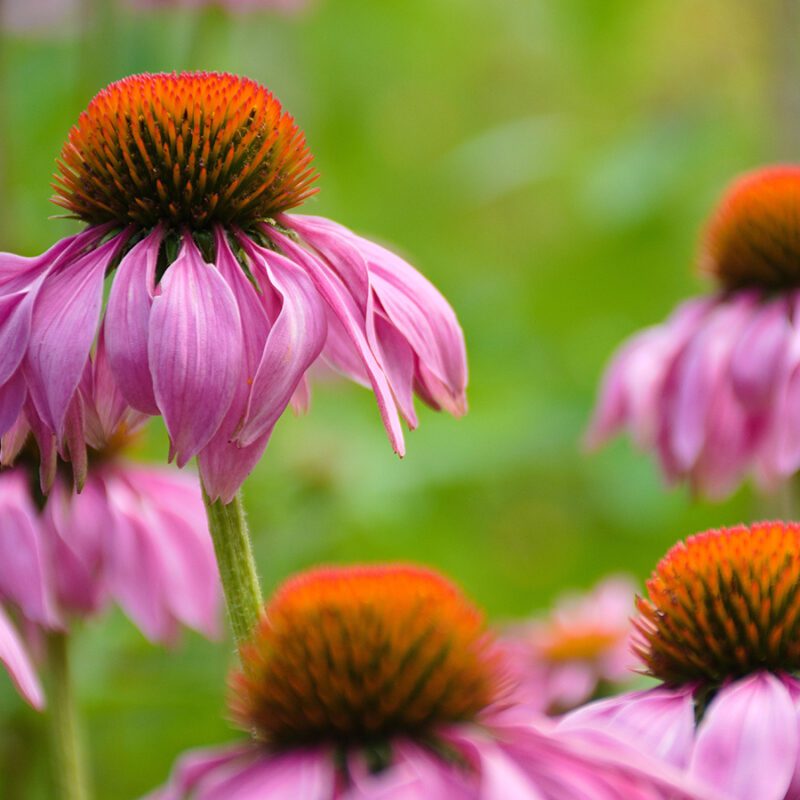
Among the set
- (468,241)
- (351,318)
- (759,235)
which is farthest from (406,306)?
(468,241)

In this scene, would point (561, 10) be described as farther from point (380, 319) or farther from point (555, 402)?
point (380, 319)

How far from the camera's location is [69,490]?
101cm

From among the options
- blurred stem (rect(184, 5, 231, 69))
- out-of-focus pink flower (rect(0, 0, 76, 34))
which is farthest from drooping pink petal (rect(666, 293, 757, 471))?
out-of-focus pink flower (rect(0, 0, 76, 34))

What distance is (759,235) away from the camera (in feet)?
3.75

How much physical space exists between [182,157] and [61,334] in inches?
5.2

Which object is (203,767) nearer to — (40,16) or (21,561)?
(21,561)

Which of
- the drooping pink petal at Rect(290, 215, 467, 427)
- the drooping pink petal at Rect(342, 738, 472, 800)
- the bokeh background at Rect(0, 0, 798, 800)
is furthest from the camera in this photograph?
the bokeh background at Rect(0, 0, 798, 800)

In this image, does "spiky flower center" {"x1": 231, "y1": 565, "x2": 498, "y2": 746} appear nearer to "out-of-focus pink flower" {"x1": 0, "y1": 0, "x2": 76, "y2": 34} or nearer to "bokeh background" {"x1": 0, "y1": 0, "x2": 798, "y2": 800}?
"bokeh background" {"x1": 0, "y1": 0, "x2": 798, "y2": 800}

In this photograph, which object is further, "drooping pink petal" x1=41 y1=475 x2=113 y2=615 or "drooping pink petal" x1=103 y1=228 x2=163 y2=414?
"drooping pink petal" x1=41 y1=475 x2=113 y2=615

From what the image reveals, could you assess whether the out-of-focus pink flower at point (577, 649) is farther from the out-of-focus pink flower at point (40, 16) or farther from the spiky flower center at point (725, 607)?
the out-of-focus pink flower at point (40, 16)

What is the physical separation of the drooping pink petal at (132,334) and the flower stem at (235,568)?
0.19 feet

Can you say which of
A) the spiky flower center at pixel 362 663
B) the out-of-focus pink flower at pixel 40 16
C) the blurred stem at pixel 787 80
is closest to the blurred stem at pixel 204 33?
the out-of-focus pink flower at pixel 40 16

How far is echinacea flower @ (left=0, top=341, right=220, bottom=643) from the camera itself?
3.11 ft

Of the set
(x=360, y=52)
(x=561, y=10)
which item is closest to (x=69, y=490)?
(x=561, y=10)
